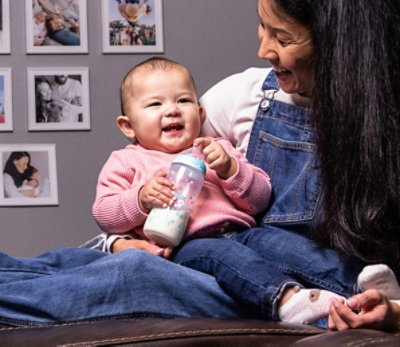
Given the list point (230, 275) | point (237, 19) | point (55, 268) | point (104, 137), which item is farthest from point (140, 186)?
point (237, 19)

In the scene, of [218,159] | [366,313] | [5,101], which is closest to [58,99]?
[5,101]

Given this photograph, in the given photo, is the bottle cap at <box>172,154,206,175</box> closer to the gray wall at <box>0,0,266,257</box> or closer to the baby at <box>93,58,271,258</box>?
the baby at <box>93,58,271,258</box>

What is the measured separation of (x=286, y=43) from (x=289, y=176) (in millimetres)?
337

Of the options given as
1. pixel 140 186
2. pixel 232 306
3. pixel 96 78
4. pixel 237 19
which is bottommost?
pixel 232 306

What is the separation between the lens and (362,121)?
4.62 ft

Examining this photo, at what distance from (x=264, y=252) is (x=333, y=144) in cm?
28

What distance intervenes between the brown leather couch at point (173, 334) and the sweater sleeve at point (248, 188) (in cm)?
45

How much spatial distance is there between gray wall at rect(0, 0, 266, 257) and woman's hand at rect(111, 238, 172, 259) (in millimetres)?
1226

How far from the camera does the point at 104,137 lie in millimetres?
2846

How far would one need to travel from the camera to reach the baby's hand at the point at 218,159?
5.20 ft

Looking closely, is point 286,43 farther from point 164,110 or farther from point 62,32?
point 62,32

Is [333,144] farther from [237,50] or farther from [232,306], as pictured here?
[237,50]

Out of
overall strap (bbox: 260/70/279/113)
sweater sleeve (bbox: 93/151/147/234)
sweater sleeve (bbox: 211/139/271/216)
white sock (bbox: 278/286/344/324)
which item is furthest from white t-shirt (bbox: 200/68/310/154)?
white sock (bbox: 278/286/344/324)

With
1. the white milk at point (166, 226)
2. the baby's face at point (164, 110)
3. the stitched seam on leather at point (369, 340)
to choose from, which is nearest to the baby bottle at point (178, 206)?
the white milk at point (166, 226)
